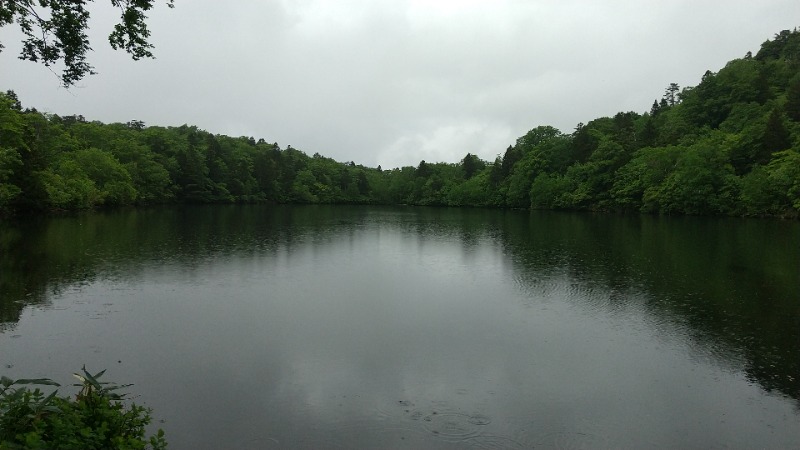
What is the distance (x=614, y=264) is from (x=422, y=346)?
588 inches

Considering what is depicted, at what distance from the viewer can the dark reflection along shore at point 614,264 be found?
1203cm

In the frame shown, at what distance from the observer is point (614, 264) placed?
74.4 feet

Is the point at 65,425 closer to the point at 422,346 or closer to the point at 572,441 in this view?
the point at 572,441

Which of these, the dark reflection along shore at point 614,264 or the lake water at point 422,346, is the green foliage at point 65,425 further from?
the dark reflection along shore at point 614,264

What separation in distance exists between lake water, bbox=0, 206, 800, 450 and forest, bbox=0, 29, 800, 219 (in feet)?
72.3

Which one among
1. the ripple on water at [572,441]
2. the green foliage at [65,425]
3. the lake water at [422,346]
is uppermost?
the green foliage at [65,425]

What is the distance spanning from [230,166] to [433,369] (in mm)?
96739

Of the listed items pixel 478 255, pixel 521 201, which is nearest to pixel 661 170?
pixel 521 201

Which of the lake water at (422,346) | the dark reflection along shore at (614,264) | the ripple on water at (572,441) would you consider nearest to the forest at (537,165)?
the dark reflection along shore at (614,264)

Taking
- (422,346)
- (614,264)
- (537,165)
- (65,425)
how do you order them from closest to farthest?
(65,425) < (422,346) < (614,264) < (537,165)

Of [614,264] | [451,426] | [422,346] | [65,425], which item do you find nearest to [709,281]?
[614,264]

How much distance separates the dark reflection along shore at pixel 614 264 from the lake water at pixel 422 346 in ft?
0.38

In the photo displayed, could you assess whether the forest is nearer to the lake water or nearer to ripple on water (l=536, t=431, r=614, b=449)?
the lake water

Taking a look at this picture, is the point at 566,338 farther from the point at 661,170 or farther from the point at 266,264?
the point at 661,170
